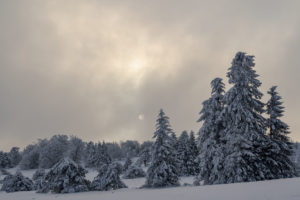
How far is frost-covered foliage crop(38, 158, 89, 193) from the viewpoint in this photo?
18.8m

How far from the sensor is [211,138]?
21609 mm

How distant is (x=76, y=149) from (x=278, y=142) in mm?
73070

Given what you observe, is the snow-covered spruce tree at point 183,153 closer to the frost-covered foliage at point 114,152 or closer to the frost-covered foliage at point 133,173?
the frost-covered foliage at point 133,173

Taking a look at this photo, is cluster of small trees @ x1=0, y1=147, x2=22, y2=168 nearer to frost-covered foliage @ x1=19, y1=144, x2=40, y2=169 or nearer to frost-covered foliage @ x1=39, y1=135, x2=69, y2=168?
frost-covered foliage @ x1=19, y1=144, x2=40, y2=169

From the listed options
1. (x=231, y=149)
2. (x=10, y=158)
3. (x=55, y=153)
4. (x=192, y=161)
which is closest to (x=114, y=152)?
(x=55, y=153)

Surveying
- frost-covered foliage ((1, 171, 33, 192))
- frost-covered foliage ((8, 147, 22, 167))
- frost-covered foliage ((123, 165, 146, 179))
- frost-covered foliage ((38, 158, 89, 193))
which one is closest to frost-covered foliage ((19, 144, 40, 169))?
frost-covered foliage ((8, 147, 22, 167))

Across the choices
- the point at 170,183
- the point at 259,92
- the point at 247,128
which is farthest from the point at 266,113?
the point at 170,183

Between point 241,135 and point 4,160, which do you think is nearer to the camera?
point 241,135

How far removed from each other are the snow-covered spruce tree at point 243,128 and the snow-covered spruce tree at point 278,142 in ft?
3.32

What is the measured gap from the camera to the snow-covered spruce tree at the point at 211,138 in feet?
67.1

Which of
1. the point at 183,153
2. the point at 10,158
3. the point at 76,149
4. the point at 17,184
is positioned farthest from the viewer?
the point at 10,158

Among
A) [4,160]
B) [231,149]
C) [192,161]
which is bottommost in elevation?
[192,161]

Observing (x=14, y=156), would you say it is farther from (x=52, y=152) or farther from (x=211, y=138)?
(x=211, y=138)

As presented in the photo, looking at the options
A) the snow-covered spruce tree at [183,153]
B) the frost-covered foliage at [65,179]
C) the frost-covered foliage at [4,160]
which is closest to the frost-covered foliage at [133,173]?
the snow-covered spruce tree at [183,153]
